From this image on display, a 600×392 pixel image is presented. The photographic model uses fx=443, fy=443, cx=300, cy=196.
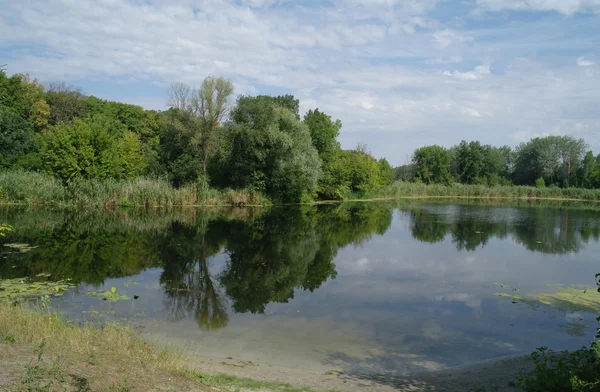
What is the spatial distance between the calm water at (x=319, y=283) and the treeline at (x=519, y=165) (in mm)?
50617

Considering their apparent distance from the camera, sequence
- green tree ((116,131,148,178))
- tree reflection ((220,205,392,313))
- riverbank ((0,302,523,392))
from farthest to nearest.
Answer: green tree ((116,131,148,178)) < tree reflection ((220,205,392,313)) < riverbank ((0,302,523,392))

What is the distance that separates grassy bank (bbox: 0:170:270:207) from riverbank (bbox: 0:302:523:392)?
27431 mm

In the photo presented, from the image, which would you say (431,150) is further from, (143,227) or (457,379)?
(457,379)

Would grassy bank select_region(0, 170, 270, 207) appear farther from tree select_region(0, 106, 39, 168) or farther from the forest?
tree select_region(0, 106, 39, 168)

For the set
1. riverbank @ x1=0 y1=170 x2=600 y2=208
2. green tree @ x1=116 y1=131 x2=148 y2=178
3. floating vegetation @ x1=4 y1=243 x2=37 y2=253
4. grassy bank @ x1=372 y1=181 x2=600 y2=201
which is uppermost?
green tree @ x1=116 y1=131 x2=148 y2=178

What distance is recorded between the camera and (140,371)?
5109 mm

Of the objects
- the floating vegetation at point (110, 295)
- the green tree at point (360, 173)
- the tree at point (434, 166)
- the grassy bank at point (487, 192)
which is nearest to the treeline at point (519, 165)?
the tree at point (434, 166)

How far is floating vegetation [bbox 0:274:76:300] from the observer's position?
1043cm

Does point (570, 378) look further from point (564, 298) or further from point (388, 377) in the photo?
point (564, 298)

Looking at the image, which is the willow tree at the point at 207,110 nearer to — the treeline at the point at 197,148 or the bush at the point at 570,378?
the treeline at the point at 197,148

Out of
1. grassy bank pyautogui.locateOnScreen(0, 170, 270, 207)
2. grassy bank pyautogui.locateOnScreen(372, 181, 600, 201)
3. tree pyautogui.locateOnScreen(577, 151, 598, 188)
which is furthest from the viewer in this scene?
tree pyautogui.locateOnScreen(577, 151, 598, 188)

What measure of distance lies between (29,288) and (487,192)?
228 feet

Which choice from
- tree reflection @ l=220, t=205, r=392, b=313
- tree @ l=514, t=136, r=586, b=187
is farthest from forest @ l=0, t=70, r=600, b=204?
tree @ l=514, t=136, r=586, b=187

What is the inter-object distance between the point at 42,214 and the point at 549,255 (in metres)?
27.7
